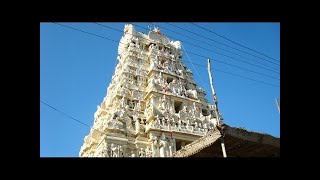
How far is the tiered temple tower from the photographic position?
66.7ft

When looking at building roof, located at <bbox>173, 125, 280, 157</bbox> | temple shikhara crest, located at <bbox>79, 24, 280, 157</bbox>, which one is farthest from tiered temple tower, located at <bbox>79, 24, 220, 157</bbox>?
building roof, located at <bbox>173, 125, 280, 157</bbox>

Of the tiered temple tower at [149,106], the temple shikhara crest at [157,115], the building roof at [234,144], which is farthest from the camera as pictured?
the tiered temple tower at [149,106]

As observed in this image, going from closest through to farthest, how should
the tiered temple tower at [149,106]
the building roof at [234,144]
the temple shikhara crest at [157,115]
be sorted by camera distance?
the building roof at [234,144] → the temple shikhara crest at [157,115] → the tiered temple tower at [149,106]

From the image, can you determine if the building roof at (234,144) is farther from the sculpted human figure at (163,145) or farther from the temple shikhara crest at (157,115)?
the sculpted human figure at (163,145)

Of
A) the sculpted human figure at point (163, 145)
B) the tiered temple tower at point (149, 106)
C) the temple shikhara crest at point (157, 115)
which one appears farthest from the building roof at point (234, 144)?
the tiered temple tower at point (149, 106)

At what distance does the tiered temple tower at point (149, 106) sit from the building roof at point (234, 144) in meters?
4.36

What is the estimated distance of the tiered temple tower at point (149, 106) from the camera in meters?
20.3

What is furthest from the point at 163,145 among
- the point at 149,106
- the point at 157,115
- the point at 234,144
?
the point at 234,144

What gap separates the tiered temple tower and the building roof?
4.36 metres

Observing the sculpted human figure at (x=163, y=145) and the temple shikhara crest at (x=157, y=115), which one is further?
the sculpted human figure at (x=163, y=145)

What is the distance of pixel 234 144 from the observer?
15633 millimetres
